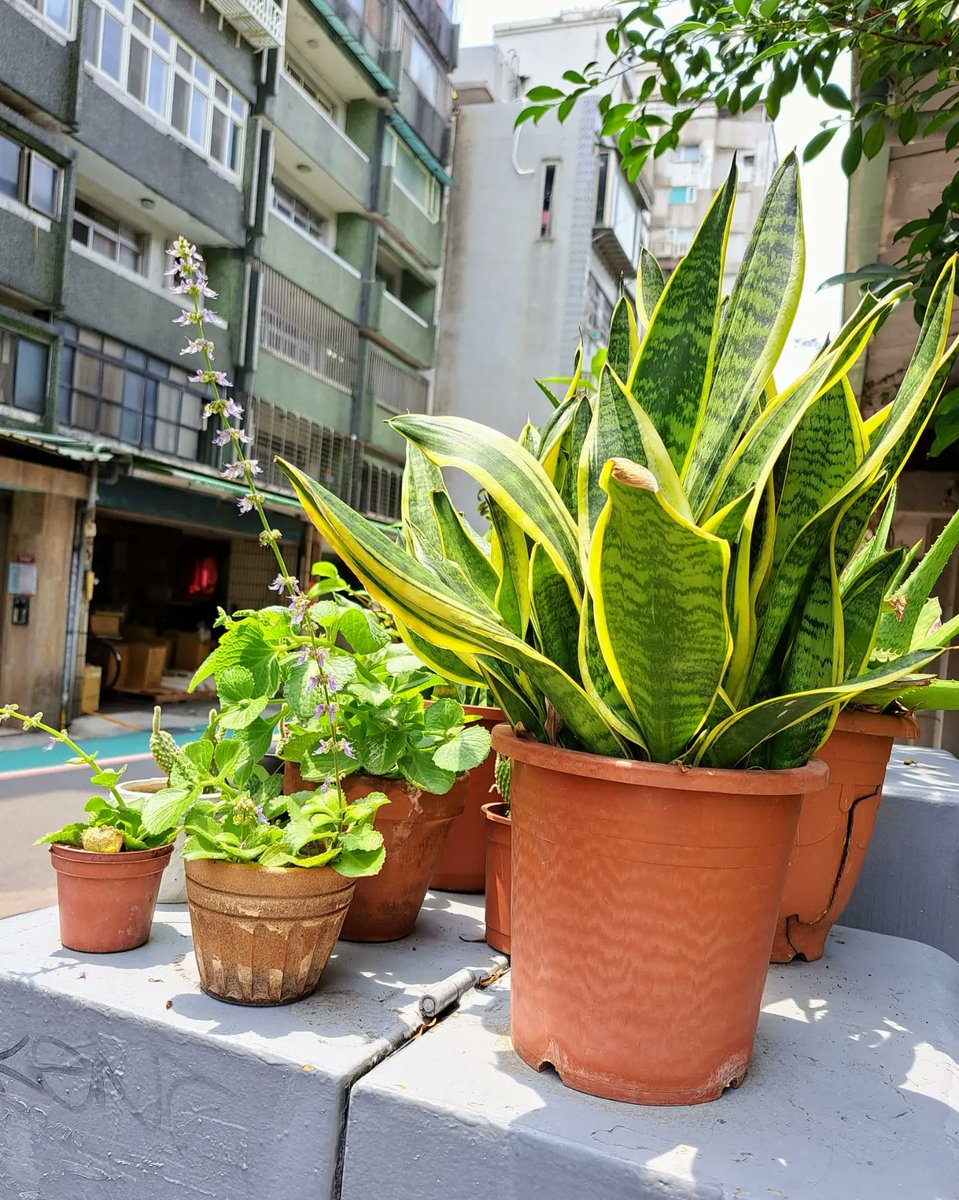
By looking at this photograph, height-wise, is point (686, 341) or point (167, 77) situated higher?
point (167, 77)

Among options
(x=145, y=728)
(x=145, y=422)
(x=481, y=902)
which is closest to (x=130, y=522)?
(x=145, y=422)

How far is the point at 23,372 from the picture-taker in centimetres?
932

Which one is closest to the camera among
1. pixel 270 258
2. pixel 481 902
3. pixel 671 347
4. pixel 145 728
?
pixel 671 347

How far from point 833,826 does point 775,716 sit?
0.54 meters

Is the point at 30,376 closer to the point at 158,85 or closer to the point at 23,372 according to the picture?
the point at 23,372

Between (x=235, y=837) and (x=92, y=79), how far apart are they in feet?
36.3

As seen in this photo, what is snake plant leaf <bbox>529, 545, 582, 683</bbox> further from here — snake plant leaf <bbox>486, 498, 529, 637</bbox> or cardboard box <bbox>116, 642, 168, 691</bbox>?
cardboard box <bbox>116, 642, 168, 691</bbox>

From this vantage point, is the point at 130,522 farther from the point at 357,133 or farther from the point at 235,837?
the point at 235,837

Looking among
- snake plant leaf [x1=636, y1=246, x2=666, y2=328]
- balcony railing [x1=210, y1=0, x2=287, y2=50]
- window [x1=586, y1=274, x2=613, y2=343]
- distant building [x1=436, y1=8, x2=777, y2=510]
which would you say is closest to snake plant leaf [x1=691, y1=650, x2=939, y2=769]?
snake plant leaf [x1=636, y1=246, x2=666, y2=328]

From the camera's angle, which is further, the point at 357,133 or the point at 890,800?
the point at 357,133

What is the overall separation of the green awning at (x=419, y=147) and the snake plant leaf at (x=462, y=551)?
55.5 ft

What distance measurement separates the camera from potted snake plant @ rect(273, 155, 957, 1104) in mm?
833

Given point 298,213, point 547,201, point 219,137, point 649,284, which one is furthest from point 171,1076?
point 547,201

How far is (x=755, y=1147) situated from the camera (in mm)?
822
